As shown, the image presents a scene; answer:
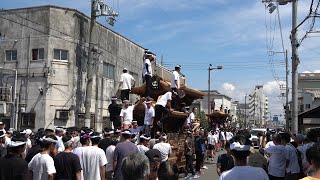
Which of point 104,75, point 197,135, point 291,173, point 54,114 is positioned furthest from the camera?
point 104,75

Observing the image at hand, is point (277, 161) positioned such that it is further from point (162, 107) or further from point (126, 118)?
point (162, 107)

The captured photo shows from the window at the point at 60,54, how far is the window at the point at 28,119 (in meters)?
4.15

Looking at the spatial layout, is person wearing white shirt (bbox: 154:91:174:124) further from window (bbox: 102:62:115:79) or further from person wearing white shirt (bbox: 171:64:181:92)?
window (bbox: 102:62:115:79)

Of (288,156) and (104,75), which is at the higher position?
(104,75)

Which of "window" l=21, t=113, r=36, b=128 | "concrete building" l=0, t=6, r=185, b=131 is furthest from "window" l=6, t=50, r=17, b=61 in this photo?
"window" l=21, t=113, r=36, b=128

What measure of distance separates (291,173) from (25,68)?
2319 cm

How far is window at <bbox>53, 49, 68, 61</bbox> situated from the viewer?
2810 cm

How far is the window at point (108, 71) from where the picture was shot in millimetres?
33031

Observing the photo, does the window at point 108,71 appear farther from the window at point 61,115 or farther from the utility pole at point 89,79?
the window at point 61,115

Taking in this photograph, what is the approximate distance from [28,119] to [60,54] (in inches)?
192

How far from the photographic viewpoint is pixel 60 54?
2828 centimetres

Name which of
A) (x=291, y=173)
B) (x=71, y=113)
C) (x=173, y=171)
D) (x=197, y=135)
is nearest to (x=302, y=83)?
(x=71, y=113)

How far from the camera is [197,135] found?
1870 cm

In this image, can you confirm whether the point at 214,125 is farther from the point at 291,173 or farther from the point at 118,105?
the point at 291,173
